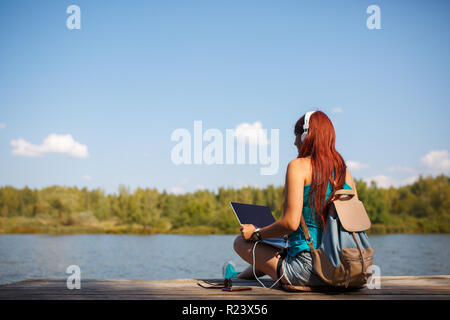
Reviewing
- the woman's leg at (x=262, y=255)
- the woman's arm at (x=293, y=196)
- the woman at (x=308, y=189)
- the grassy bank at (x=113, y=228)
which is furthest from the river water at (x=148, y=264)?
the grassy bank at (x=113, y=228)

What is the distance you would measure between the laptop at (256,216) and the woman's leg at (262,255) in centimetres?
5

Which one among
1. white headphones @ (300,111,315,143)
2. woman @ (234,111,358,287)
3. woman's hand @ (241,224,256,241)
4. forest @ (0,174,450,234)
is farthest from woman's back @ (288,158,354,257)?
forest @ (0,174,450,234)

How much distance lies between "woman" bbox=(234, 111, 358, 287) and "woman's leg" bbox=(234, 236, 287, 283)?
80 mm

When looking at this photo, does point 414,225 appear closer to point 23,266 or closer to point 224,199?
point 224,199

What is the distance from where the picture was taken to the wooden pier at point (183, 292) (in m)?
2.22

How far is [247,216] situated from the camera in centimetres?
271

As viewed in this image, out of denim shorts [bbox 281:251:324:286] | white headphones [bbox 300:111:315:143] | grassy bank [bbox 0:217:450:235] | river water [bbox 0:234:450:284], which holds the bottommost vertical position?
grassy bank [bbox 0:217:450:235]

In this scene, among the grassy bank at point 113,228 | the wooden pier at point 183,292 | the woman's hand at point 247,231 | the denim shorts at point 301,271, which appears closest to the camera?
the wooden pier at point 183,292

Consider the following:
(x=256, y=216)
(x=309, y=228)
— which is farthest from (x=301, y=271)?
(x=256, y=216)

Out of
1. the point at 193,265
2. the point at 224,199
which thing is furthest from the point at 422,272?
the point at 224,199

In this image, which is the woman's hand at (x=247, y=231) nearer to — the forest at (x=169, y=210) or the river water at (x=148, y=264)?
the river water at (x=148, y=264)

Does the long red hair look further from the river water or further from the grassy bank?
the grassy bank

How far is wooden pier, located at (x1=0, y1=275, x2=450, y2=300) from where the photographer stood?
222 centimetres

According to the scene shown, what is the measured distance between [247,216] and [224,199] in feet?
181
